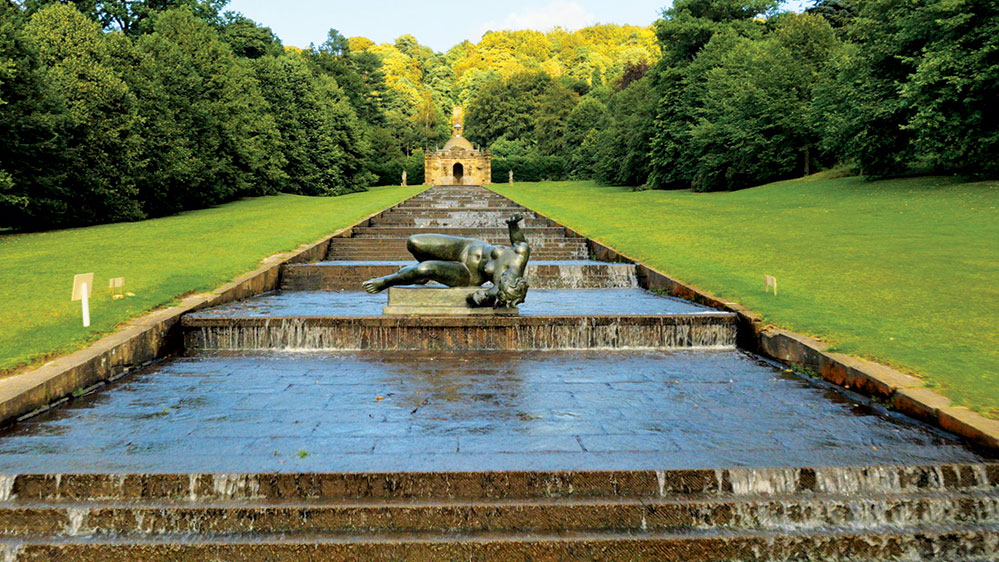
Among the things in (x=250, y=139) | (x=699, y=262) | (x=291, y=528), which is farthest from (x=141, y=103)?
(x=291, y=528)

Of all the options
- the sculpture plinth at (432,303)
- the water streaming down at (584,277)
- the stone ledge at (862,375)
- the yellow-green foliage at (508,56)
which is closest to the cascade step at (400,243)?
the water streaming down at (584,277)

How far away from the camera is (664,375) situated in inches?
287

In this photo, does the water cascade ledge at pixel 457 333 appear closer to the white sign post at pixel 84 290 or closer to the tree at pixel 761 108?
the white sign post at pixel 84 290

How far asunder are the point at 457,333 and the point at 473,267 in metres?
0.91

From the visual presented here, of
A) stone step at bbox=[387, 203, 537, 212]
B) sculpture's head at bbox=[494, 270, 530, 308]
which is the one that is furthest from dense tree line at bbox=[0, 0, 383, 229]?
sculpture's head at bbox=[494, 270, 530, 308]

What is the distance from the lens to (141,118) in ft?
81.5

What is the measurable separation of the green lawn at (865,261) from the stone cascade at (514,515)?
1356 mm

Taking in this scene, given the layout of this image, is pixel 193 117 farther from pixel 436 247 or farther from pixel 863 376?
pixel 863 376

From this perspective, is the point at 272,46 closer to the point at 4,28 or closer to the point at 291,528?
the point at 4,28

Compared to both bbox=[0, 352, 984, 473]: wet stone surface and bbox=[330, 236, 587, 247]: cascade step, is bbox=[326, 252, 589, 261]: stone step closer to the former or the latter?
bbox=[330, 236, 587, 247]: cascade step

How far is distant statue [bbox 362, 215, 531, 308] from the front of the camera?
8719 millimetres

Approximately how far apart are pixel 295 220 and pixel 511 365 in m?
17.8

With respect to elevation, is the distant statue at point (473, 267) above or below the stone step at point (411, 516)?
above

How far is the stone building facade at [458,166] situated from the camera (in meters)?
76.7
